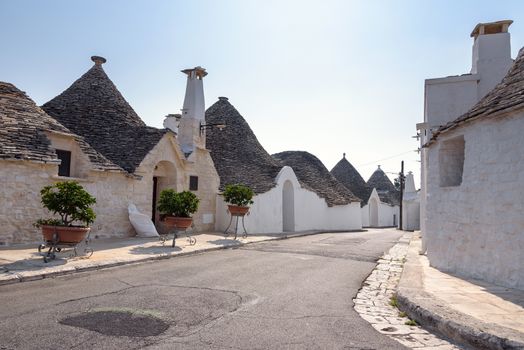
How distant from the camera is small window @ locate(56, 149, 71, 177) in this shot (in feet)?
43.5

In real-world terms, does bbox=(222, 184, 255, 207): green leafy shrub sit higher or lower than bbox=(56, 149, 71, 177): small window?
lower

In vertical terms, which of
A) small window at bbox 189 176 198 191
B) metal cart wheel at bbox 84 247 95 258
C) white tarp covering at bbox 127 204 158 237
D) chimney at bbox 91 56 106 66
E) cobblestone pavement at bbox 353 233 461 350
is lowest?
cobblestone pavement at bbox 353 233 461 350

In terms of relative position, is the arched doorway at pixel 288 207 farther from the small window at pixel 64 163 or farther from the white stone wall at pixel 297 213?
the small window at pixel 64 163

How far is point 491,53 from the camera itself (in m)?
11.4

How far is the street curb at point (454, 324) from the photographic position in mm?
3885

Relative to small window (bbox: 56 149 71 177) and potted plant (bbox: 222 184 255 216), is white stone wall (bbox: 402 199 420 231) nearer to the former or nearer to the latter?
potted plant (bbox: 222 184 255 216)

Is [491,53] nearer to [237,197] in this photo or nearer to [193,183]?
[237,197]

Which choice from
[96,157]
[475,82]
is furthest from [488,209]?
[96,157]

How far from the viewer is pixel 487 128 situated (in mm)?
7059

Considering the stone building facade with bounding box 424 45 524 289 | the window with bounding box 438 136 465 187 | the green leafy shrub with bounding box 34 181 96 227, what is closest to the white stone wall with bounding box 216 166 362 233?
the green leafy shrub with bounding box 34 181 96 227

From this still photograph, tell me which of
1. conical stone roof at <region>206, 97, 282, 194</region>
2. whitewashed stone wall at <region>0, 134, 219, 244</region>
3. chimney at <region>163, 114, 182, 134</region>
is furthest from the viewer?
chimney at <region>163, 114, 182, 134</region>

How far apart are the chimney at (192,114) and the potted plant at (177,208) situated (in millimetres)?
5289

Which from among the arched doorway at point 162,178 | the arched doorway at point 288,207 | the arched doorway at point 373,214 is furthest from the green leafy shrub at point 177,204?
the arched doorway at point 373,214

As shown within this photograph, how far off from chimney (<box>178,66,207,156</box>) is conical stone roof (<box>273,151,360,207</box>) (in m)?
9.88
